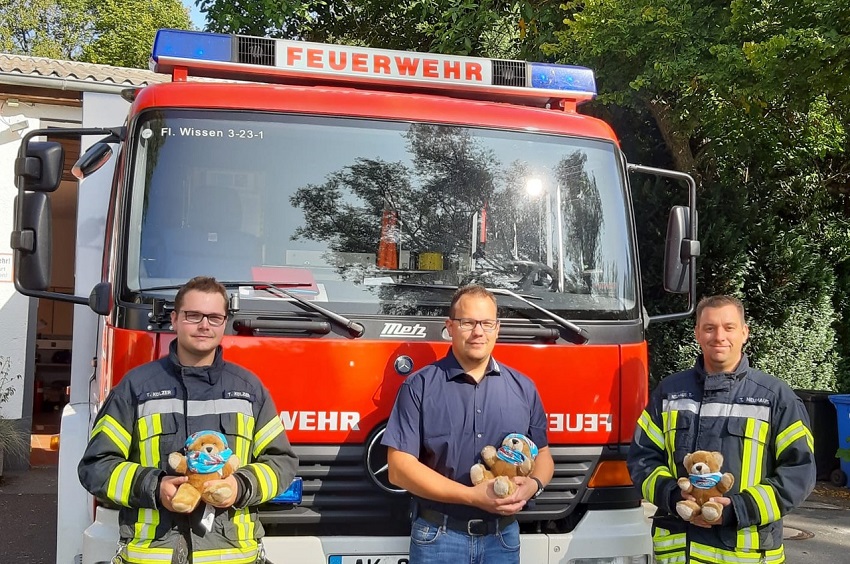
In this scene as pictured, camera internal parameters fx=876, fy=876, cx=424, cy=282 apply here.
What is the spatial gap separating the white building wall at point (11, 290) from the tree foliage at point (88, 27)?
20080 millimetres

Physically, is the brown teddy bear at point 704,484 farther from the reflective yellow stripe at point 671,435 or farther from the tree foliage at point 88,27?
the tree foliage at point 88,27

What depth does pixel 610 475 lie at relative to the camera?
12.0 feet

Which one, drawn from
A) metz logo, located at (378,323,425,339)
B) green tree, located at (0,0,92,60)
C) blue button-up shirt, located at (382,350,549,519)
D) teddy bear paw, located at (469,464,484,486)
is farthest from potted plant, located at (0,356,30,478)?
green tree, located at (0,0,92,60)

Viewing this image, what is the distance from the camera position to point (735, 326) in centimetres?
314

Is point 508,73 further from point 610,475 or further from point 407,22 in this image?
point 407,22

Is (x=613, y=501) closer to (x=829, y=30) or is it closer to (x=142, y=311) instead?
(x=142, y=311)

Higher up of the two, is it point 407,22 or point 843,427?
point 407,22

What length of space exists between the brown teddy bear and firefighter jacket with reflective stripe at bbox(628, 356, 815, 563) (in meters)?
0.05

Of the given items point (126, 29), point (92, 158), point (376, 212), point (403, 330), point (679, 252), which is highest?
point (126, 29)

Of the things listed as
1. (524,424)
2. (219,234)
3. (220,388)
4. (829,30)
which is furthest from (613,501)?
(829,30)

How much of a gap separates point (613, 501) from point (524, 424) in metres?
0.74

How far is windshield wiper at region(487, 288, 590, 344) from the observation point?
11.8 feet

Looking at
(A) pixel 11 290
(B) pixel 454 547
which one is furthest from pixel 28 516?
(B) pixel 454 547

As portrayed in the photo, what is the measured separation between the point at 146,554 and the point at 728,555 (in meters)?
1.98
